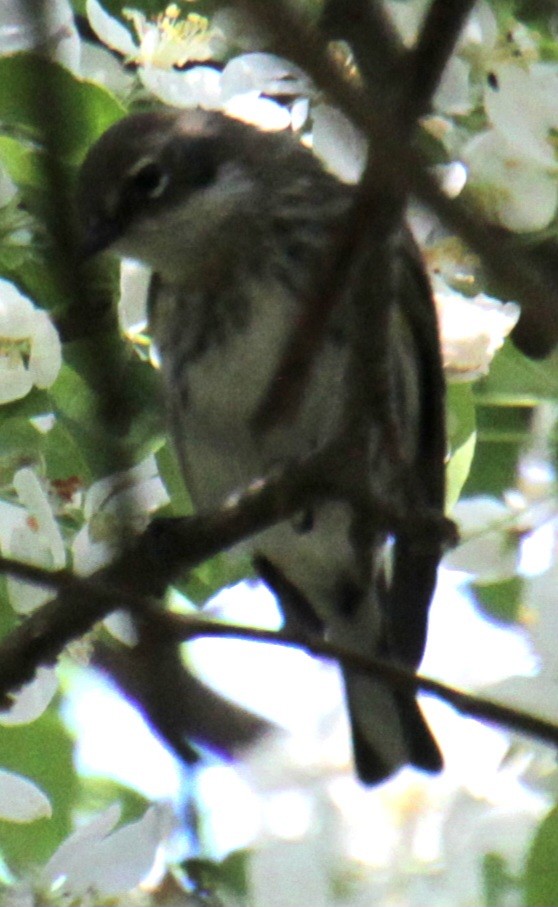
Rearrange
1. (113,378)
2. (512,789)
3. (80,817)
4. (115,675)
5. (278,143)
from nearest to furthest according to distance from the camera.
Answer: (113,378)
(115,675)
(512,789)
(80,817)
(278,143)

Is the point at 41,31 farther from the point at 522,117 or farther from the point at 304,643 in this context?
the point at 522,117

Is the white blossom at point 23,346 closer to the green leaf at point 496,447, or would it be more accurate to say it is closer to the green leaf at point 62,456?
the green leaf at point 62,456

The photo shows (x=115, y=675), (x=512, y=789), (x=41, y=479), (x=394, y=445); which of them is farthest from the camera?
(x=41, y=479)

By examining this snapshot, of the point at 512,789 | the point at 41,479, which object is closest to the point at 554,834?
the point at 512,789

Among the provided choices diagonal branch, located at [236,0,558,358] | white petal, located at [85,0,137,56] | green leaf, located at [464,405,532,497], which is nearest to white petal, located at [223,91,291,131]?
white petal, located at [85,0,137,56]

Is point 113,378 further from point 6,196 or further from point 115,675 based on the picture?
point 6,196

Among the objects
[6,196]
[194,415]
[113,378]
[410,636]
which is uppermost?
[113,378]

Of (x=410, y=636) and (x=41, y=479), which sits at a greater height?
(x=41, y=479)
